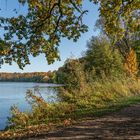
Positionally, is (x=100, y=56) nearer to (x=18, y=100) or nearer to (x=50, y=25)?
(x=18, y=100)

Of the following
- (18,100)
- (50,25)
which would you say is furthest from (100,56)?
(50,25)

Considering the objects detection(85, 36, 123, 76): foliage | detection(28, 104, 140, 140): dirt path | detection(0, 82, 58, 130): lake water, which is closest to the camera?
detection(28, 104, 140, 140): dirt path

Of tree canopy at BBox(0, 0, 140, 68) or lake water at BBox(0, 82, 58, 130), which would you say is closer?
tree canopy at BBox(0, 0, 140, 68)

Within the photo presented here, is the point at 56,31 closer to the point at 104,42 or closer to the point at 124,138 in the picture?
the point at 124,138

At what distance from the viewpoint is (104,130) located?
38.6 feet

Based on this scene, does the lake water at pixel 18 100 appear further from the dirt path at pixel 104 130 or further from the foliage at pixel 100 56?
the dirt path at pixel 104 130

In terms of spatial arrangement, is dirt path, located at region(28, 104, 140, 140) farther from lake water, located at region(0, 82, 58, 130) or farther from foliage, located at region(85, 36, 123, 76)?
foliage, located at region(85, 36, 123, 76)

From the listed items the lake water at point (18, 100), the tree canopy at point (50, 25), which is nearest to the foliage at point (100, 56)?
the lake water at point (18, 100)

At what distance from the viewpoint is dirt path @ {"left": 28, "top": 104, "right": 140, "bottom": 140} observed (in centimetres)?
1066

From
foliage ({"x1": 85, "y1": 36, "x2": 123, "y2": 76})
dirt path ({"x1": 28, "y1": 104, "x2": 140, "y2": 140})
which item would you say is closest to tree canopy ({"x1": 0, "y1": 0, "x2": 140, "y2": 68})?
dirt path ({"x1": 28, "y1": 104, "x2": 140, "y2": 140})

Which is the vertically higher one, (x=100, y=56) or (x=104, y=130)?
(x=100, y=56)

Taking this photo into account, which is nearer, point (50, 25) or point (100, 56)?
point (50, 25)

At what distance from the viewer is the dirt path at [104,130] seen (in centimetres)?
1066

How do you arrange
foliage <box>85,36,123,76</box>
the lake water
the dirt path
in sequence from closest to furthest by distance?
the dirt path
the lake water
foliage <box>85,36,123,76</box>
